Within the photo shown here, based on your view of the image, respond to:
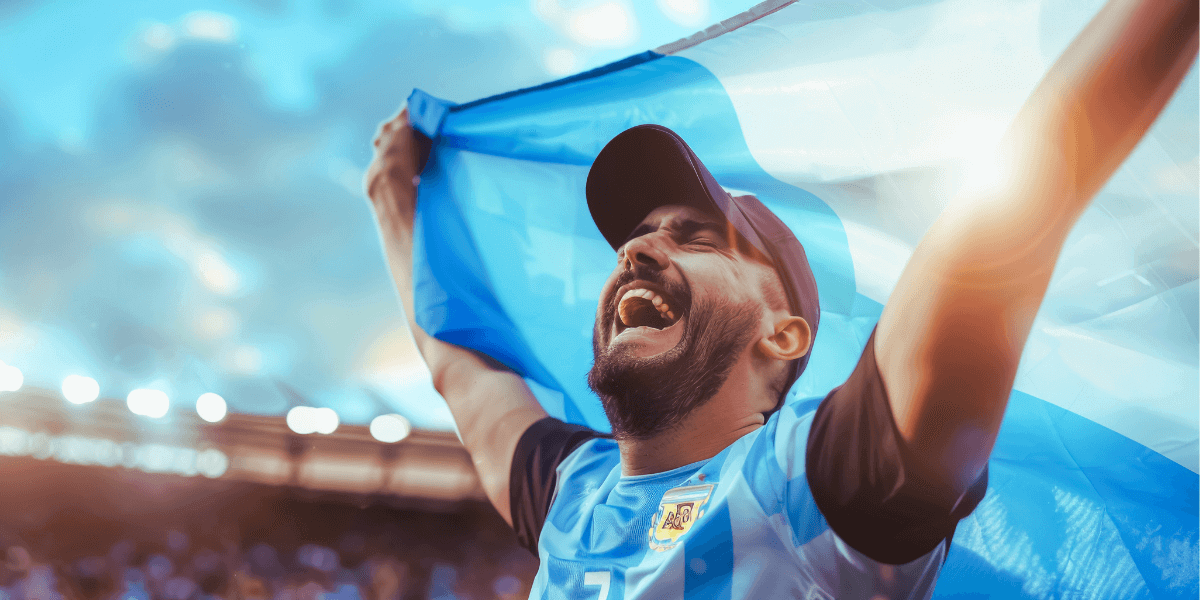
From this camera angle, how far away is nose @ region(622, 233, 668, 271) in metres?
1.76

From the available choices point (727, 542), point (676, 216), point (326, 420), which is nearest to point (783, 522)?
point (727, 542)

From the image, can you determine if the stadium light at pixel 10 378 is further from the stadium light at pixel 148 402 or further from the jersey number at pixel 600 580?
the jersey number at pixel 600 580

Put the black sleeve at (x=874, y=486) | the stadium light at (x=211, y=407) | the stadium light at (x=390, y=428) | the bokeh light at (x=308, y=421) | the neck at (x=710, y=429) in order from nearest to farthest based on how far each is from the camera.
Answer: the black sleeve at (x=874, y=486), the neck at (x=710, y=429), the stadium light at (x=390, y=428), the bokeh light at (x=308, y=421), the stadium light at (x=211, y=407)

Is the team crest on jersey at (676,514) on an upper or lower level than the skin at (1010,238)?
lower

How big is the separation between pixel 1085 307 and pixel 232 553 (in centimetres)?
506

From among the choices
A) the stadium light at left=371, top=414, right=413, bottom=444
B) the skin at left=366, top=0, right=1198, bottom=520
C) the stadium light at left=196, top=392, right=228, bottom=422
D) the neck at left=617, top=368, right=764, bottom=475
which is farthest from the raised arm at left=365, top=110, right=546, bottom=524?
the stadium light at left=196, top=392, right=228, bottom=422

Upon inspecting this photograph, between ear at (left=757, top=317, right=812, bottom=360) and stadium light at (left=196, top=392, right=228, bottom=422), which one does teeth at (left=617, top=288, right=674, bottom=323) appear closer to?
ear at (left=757, top=317, right=812, bottom=360)

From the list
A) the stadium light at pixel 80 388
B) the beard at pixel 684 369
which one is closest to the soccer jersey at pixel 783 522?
the beard at pixel 684 369

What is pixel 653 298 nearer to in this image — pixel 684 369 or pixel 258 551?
pixel 684 369

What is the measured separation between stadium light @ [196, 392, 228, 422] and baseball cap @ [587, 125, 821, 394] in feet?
13.2

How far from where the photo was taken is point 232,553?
4.81 meters

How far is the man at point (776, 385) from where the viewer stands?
3.50ft

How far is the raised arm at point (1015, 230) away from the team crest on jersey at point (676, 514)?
48 cm

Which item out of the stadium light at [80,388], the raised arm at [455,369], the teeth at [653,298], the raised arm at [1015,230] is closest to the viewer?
the raised arm at [1015,230]
